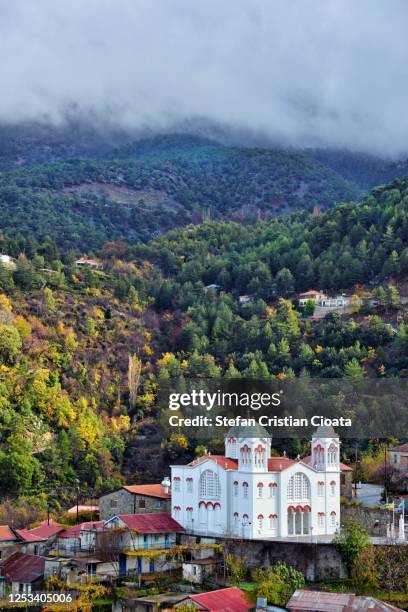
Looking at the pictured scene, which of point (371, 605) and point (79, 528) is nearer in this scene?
point (371, 605)

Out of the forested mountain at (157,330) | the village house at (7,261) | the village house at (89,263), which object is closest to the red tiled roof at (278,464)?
the forested mountain at (157,330)

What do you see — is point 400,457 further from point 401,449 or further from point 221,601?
point 221,601

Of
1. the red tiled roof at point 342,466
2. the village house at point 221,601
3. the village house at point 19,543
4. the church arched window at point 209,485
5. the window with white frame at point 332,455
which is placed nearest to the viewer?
the village house at point 221,601

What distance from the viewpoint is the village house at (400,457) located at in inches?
3135

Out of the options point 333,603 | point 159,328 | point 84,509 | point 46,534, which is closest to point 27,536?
point 46,534

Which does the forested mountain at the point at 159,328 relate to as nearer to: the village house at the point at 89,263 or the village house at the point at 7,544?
the village house at the point at 89,263

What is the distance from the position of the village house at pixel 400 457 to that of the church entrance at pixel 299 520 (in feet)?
41.6

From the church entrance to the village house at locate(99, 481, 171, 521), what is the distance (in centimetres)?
719

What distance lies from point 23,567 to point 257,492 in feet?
36.6

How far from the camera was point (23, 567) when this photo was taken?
66562 mm

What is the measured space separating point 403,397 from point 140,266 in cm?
5261

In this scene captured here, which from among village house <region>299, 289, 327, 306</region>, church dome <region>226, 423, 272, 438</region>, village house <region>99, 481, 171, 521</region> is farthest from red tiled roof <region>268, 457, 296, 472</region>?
village house <region>299, 289, 327, 306</region>

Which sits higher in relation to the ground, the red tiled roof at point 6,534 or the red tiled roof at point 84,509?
the red tiled roof at point 84,509

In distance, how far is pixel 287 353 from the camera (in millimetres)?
102312
